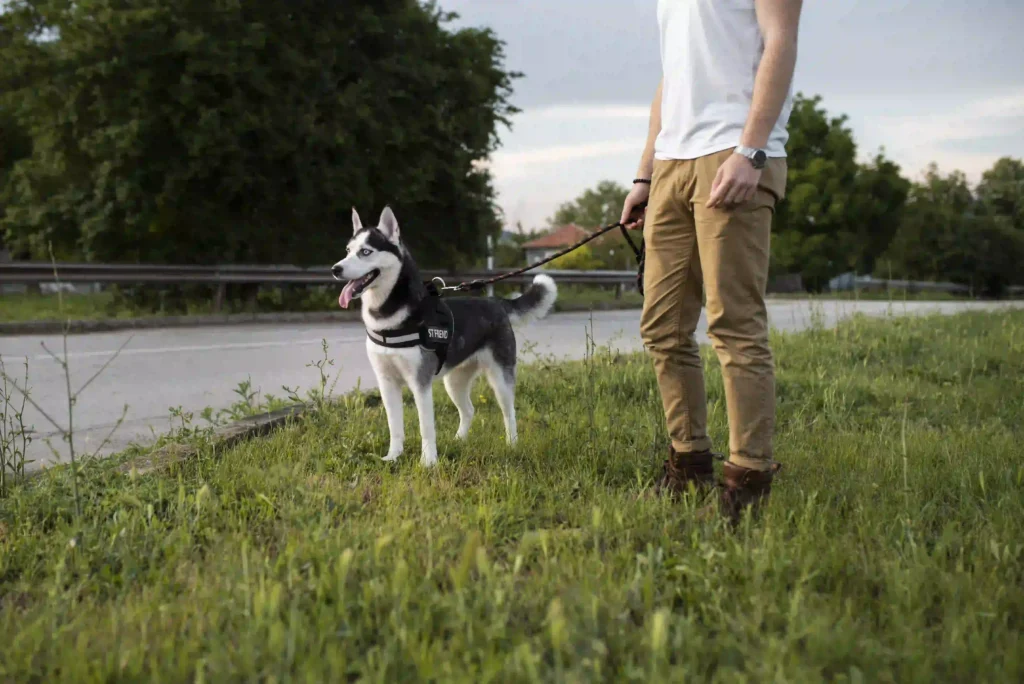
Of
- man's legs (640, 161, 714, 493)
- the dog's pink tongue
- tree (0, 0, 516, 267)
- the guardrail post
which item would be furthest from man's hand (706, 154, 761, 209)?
the guardrail post

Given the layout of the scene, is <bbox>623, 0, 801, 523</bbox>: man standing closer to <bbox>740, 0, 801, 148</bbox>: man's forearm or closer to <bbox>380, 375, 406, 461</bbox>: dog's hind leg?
<bbox>740, 0, 801, 148</bbox>: man's forearm

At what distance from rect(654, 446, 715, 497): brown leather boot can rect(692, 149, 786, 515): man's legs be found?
0.26 meters

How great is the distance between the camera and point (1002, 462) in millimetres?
3852

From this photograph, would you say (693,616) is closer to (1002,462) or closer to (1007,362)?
(1002,462)

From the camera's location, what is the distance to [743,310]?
304cm

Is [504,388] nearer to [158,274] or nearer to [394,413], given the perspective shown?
[394,413]

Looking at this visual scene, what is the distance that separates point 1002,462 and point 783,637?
239 cm

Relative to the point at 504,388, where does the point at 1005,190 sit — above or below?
above

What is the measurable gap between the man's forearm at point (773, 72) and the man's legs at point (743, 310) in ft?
0.46

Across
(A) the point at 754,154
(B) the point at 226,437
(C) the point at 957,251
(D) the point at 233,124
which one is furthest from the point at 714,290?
(C) the point at 957,251

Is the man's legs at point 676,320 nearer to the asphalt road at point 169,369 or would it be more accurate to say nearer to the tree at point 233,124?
the asphalt road at point 169,369

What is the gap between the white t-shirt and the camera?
3.06 meters

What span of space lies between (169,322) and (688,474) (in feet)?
39.0

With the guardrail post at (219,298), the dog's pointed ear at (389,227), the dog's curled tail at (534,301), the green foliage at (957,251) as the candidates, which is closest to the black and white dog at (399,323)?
the dog's pointed ear at (389,227)
